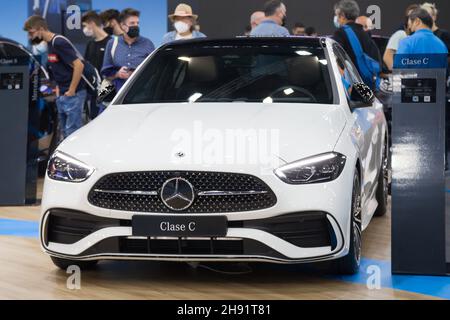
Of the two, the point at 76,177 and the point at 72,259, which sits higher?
the point at 76,177

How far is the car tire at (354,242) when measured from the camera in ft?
18.6

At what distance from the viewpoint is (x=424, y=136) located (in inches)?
223

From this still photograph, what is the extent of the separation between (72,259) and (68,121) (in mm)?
5426

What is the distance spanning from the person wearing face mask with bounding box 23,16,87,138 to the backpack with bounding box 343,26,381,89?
2855mm

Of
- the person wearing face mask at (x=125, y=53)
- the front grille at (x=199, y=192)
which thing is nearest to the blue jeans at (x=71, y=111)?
the person wearing face mask at (x=125, y=53)

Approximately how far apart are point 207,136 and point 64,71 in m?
5.62

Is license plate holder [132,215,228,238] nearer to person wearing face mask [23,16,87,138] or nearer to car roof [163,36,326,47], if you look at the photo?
car roof [163,36,326,47]

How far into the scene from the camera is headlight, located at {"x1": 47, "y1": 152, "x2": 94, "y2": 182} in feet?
17.9

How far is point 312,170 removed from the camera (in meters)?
5.34

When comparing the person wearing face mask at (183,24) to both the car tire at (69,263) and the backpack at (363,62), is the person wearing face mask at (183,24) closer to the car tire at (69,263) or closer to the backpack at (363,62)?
the backpack at (363,62)

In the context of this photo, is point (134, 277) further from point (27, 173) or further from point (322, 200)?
point (27, 173)

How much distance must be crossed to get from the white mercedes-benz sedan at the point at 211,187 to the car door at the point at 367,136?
18 centimetres

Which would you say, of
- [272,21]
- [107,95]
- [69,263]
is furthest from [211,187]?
[272,21]
